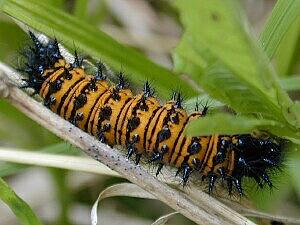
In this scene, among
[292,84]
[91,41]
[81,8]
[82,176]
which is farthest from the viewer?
[82,176]

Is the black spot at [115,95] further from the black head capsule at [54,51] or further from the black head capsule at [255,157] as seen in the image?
the black head capsule at [255,157]

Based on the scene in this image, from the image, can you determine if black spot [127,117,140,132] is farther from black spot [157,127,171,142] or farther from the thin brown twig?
the thin brown twig

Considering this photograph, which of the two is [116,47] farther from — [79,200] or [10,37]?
[79,200]

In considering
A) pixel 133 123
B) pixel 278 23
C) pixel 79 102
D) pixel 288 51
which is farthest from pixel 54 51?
pixel 288 51

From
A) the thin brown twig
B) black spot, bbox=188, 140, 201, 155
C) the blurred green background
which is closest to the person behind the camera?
the thin brown twig

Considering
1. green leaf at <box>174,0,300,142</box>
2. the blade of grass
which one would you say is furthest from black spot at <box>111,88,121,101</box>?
green leaf at <box>174,0,300,142</box>

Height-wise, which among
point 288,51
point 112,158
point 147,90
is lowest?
point 112,158

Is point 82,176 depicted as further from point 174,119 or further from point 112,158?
point 112,158
